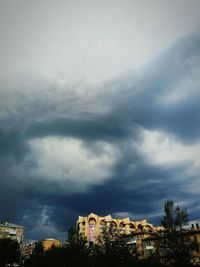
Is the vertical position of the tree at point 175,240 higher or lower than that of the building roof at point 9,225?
lower

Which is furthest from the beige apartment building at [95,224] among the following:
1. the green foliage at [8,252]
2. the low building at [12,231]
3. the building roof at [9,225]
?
the green foliage at [8,252]

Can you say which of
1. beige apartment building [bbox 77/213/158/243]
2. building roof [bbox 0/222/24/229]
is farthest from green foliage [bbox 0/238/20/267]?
beige apartment building [bbox 77/213/158/243]

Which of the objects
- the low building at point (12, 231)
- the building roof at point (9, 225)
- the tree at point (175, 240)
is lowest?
the tree at point (175, 240)

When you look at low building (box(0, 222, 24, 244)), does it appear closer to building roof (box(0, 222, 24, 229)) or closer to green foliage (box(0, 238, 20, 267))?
building roof (box(0, 222, 24, 229))

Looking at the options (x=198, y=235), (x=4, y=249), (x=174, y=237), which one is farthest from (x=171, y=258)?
(x=4, y=249)

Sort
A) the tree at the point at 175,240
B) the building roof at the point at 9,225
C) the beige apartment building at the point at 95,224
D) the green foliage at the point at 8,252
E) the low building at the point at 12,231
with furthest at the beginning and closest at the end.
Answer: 1. the beige apartment building at the point at 95,224
2. the building roof at the point at 9,225
3. the low building at the point at 12,231
4. the green foliage at the point at 8,252
5. the tree at the point at 175,240

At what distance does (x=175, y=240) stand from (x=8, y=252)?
6273 centimetres

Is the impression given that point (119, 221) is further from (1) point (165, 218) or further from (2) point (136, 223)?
(1) point (165, 218)

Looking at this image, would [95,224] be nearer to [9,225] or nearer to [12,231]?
[12,231]

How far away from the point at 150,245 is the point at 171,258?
31816 millimetres

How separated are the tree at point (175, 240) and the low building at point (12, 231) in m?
90.8

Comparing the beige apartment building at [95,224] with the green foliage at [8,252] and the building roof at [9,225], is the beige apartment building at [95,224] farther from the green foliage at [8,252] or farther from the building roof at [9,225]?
the green foliage at [8,252]

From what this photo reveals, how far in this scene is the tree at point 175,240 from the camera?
2319 inches

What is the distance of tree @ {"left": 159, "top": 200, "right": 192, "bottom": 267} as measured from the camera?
58906 mm
